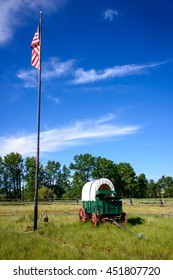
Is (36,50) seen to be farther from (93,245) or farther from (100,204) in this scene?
(93,245)

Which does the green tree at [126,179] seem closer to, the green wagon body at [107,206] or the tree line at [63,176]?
the tree line at [63,176]

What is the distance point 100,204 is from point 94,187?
67.9 inches

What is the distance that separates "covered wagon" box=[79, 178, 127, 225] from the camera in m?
17.7

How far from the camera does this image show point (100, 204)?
58.5 ft

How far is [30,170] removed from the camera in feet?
277

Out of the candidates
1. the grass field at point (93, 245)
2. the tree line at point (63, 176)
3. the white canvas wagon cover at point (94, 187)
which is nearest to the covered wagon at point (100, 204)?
the white canvas wagon cover at point (94, 187)

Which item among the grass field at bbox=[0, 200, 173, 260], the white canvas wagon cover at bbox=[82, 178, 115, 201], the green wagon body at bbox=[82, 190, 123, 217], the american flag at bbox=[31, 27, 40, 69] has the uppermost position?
the american flag at bbox=[31, 27, 40, 69]

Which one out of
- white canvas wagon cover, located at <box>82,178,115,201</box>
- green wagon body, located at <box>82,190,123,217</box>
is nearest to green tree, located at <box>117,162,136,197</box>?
white canvas wagon cover, located at <box>82,178,115,201</box>

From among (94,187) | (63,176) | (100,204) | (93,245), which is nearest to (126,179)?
(63,176)

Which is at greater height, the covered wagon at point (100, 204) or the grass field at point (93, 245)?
the covered wagon at point (100, 204)

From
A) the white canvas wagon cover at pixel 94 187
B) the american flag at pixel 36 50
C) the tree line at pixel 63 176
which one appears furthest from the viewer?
the tree line at pixel 63 176

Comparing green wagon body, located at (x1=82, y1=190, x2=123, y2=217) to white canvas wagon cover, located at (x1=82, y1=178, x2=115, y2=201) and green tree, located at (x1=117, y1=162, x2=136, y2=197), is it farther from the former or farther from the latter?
green tree, located at (x1=117, y1=162, x2=136, y2=197)

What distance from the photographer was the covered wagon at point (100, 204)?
17.7 metres
